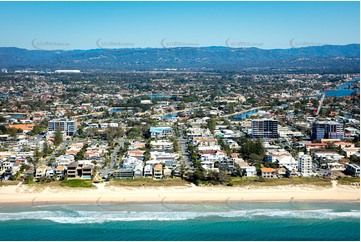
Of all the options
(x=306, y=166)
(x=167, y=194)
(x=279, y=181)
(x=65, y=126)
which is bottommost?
(x=167, y=194)

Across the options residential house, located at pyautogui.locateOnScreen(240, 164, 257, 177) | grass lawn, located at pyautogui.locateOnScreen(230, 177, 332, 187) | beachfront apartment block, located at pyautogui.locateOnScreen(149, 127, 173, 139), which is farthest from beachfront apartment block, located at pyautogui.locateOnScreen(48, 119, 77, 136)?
grass lawn, located at pyautogui.locateOnScreen(230, 177, 332, 187)

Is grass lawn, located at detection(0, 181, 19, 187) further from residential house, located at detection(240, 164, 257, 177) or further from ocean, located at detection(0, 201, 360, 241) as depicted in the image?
residential house, located at detection(240, 164, 257, 177)

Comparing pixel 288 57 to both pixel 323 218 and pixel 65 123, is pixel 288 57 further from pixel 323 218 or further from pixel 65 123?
pixel 323 218

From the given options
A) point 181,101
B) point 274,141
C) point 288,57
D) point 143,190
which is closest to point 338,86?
point 181,101

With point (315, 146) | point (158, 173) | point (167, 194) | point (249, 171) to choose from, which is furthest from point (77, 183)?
point (315, 146)

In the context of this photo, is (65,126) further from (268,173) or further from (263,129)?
(268,173)
